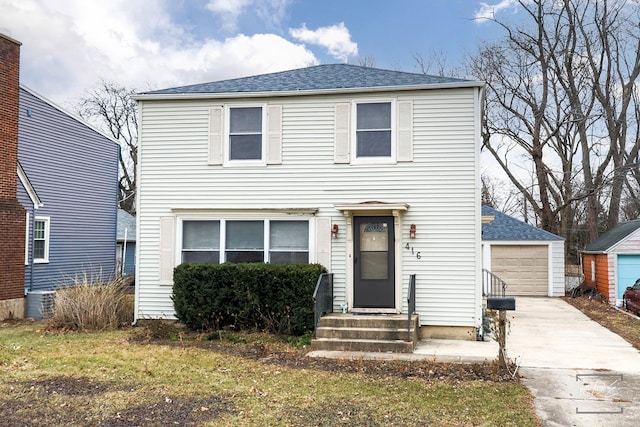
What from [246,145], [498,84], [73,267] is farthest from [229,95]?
[498,84]

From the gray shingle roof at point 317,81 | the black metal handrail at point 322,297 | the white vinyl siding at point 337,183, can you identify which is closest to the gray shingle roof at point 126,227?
the white vinyl siding at point 337,183

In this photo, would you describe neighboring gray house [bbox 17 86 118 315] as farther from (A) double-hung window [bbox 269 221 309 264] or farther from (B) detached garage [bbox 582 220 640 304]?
(B) detached garage [bbox 582 220 640 304]

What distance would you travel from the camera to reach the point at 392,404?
21.2 feet

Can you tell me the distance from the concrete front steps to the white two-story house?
2.70 feet

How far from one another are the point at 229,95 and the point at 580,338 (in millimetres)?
8899

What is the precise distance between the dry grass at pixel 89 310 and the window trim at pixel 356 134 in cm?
603

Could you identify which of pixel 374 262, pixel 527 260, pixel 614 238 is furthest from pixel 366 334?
pixel 614 238

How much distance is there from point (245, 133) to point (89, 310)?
196 inches

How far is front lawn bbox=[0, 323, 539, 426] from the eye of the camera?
5984mm

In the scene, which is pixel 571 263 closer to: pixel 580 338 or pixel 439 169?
pixel 580 338

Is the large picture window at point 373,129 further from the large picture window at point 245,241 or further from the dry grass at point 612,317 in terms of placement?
the dry grass at point 612,317

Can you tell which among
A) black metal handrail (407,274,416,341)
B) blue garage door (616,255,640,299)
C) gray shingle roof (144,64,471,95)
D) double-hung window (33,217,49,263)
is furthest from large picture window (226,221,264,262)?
blue garage door (616,255,640,299)

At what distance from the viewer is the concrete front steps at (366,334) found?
990 centimetres

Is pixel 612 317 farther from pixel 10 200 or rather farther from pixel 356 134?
pixel 10 200
